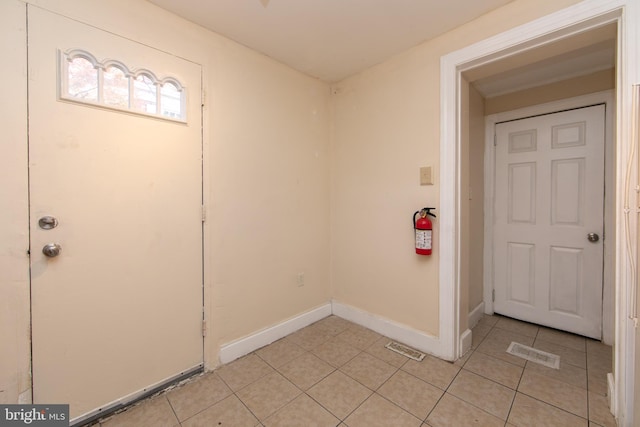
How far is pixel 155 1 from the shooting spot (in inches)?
61.6

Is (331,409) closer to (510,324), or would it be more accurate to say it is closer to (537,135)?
(510,324)

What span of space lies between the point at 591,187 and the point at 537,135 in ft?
2.05

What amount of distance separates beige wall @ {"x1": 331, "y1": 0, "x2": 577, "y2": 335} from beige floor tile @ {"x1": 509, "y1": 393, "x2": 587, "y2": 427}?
0.62 metres

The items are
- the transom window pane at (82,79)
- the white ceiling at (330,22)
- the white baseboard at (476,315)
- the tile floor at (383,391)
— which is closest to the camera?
the transom window pane at (82,79)

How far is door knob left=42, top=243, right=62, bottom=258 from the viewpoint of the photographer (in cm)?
130

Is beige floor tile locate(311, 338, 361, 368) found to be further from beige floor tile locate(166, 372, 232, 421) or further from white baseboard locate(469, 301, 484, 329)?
white baseboard locate(469, 301, 484, 329)

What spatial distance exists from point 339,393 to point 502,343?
4.95 ft

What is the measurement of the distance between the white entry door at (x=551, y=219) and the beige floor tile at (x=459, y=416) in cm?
157

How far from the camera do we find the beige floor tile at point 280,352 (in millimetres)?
1984

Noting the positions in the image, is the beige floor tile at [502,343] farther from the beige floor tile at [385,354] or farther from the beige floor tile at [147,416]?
the beige floor tile at [147,416]

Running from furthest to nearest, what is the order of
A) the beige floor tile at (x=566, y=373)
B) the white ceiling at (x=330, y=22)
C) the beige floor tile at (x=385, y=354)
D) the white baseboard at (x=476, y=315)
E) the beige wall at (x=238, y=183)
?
the white baseboard at (x=476, y=315) < the beige floor tile at (x=385, y=354) < the beige floor tile at (x=566, y=373) < the white ceiling at (x=330, y=22) < the beige wall at (x=238, y=183)

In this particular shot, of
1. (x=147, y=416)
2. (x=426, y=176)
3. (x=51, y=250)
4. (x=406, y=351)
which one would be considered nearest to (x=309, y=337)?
(x=406, y=351)

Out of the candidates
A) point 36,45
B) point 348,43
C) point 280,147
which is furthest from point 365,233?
point 36,45

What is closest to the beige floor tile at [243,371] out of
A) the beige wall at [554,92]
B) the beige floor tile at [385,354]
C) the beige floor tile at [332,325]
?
the beige floor tile at [332,325]
